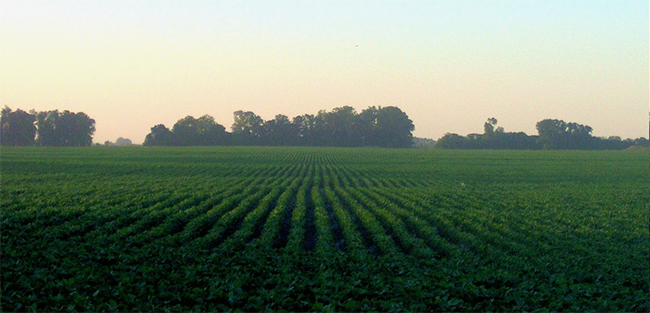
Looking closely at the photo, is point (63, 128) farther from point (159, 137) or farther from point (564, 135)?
point (564, 135)

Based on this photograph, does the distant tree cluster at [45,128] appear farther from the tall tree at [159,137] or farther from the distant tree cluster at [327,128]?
the distant tree cluster at [327,128]

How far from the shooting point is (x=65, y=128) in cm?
12925

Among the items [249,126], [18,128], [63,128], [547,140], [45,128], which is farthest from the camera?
[249,126]

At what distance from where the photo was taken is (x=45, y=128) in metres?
126

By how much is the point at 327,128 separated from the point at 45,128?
71.9 m

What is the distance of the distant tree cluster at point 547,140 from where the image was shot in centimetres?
13625

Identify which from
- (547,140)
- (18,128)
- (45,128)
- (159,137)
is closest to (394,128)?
(547,140)

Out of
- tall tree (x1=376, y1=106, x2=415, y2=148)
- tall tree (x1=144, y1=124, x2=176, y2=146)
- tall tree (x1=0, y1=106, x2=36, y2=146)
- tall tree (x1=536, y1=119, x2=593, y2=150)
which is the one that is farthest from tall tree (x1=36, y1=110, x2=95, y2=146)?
tall tree (x1=536, y1=119, x2=593, y2=150)

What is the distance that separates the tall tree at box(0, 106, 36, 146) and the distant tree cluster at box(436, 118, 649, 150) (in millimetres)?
97517

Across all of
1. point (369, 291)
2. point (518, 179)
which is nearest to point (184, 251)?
point (369, 291)

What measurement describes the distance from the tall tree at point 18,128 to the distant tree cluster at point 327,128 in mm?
36399

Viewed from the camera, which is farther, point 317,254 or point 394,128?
point 394,128

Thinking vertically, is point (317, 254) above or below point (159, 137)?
below

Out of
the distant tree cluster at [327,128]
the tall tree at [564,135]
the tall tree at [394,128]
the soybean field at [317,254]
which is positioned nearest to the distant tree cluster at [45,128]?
the distant tree cluster at [327,128]
